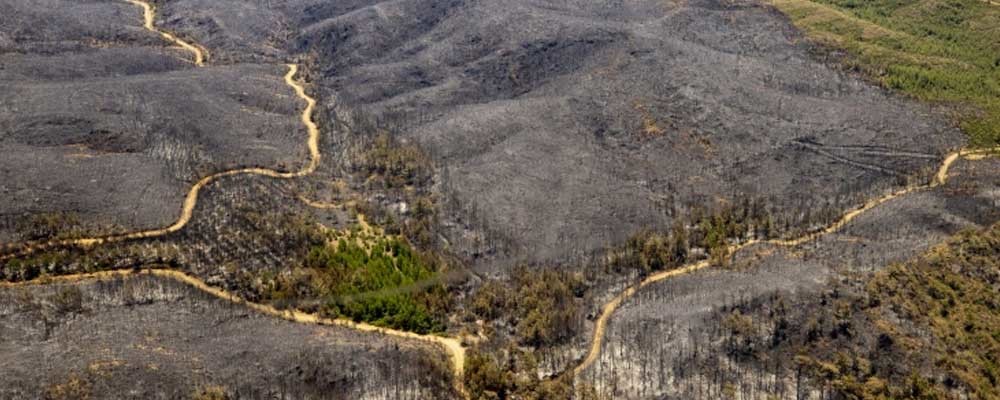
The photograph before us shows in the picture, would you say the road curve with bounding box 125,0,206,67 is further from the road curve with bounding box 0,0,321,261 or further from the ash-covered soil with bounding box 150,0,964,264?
the ash-covered soil with bounding box 150,0,964,264

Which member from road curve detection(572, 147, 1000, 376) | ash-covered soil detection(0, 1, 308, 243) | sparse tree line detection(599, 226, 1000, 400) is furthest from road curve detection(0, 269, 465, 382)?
sparse tree line detection(599, 226, 1000, 400)

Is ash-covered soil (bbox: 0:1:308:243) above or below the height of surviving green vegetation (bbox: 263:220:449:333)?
above

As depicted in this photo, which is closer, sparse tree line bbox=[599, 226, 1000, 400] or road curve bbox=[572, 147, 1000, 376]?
sparse tree line bbox=[599, 226, 1000, 400]

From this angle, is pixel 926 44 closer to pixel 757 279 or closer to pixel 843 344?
pixel 757 279

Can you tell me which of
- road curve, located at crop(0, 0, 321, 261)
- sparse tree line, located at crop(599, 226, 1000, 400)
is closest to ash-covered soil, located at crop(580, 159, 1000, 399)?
sparse tree line, located at crop(599, 226, 1000, 400)

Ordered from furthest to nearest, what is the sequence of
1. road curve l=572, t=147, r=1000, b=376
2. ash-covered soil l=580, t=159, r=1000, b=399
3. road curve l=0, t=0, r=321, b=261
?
road curve l=0, t=0, r=321, b=261 → road curve l=572, t=147, r=1000, b=376 → ash-covered soil l=580, t=159, r=1000, b=399

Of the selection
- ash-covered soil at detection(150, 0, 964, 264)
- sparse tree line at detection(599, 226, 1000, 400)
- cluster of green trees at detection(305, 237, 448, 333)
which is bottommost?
cluster of green trees at detection(305, 237, 448, 333)

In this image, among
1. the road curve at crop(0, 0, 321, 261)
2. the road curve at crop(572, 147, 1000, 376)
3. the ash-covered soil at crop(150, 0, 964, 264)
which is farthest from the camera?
the ash-covered soil at crop(150, 0, 964, 264)

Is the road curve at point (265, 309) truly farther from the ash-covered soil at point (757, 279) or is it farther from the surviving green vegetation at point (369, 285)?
the ash-covered soil at point (757, 279)
